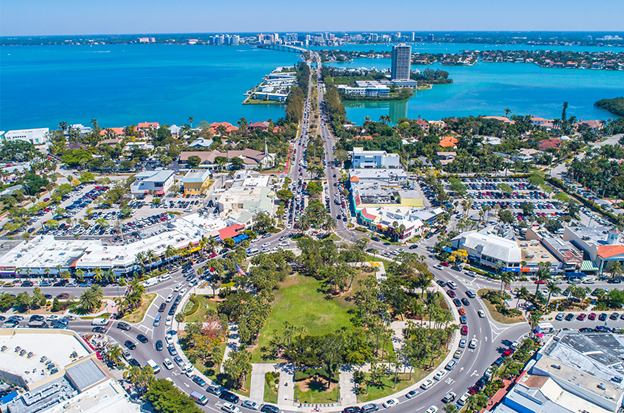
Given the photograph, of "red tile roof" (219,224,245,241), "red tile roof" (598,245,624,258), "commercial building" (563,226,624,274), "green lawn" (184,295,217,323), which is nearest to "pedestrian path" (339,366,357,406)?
"green lawn" (184,295,217,323)

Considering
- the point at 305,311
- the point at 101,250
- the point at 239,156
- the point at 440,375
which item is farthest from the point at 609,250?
the point at 239,156

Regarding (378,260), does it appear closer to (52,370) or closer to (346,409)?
(346,409)

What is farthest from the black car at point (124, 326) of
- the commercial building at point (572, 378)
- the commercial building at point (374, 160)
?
the commercial building at point (374, 160)

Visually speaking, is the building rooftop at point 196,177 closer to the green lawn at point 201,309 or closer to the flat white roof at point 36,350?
the green lawn at point 201,309

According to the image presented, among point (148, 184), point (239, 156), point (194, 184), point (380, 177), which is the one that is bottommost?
point (148, 184)

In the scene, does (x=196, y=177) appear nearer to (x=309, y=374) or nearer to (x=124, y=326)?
(x=124, y=326)
